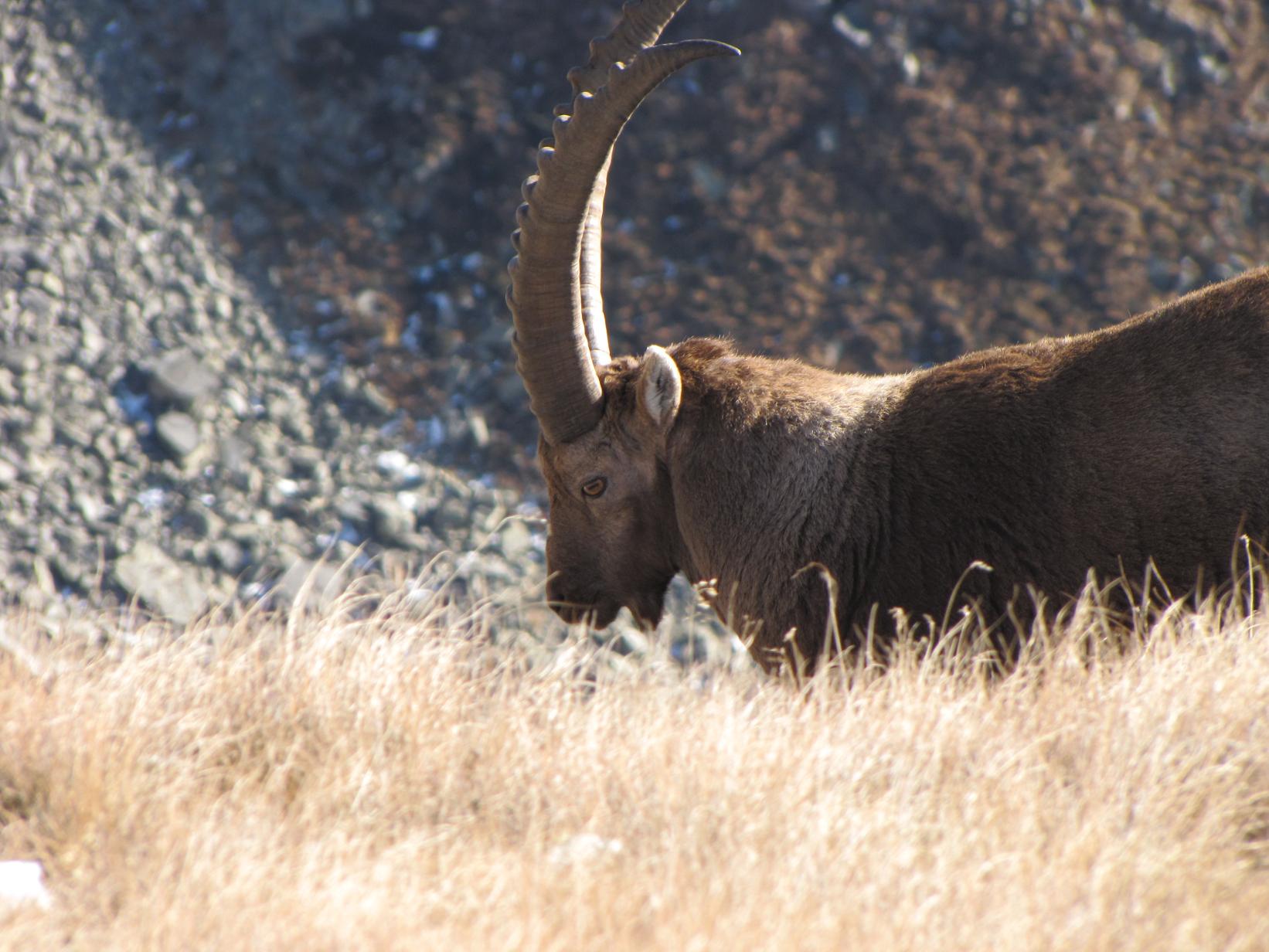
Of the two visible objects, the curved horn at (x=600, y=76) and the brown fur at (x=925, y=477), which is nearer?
the brown fur at (x=925, y=477)

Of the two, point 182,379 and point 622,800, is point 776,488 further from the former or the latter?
point 182,379

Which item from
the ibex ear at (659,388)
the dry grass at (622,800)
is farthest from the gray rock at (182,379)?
the dry grass at (622,800)

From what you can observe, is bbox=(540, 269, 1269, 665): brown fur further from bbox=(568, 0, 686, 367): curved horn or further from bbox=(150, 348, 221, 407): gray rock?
bbox=(150, 348, 221, 407): gray rock

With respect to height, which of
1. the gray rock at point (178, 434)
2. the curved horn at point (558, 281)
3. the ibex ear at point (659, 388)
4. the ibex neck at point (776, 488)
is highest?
the curved horn at point (558, 281)

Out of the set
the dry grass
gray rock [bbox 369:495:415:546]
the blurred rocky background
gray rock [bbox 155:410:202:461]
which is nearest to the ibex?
the dry grass

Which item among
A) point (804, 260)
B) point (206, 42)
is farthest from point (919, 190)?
point (206, 42)

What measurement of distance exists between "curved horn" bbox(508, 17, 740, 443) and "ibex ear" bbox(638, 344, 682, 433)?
26cm

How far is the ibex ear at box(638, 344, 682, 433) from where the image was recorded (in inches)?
178

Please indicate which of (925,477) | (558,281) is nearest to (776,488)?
(925,477)

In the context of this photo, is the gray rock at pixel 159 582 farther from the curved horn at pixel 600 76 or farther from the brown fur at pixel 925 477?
the brown fur at pixel 925 477

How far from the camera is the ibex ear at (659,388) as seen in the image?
4527mm

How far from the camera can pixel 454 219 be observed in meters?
15.7

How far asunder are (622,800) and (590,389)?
198cm

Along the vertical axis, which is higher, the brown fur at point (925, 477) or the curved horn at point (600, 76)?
the curved horn at point (600, 76)
